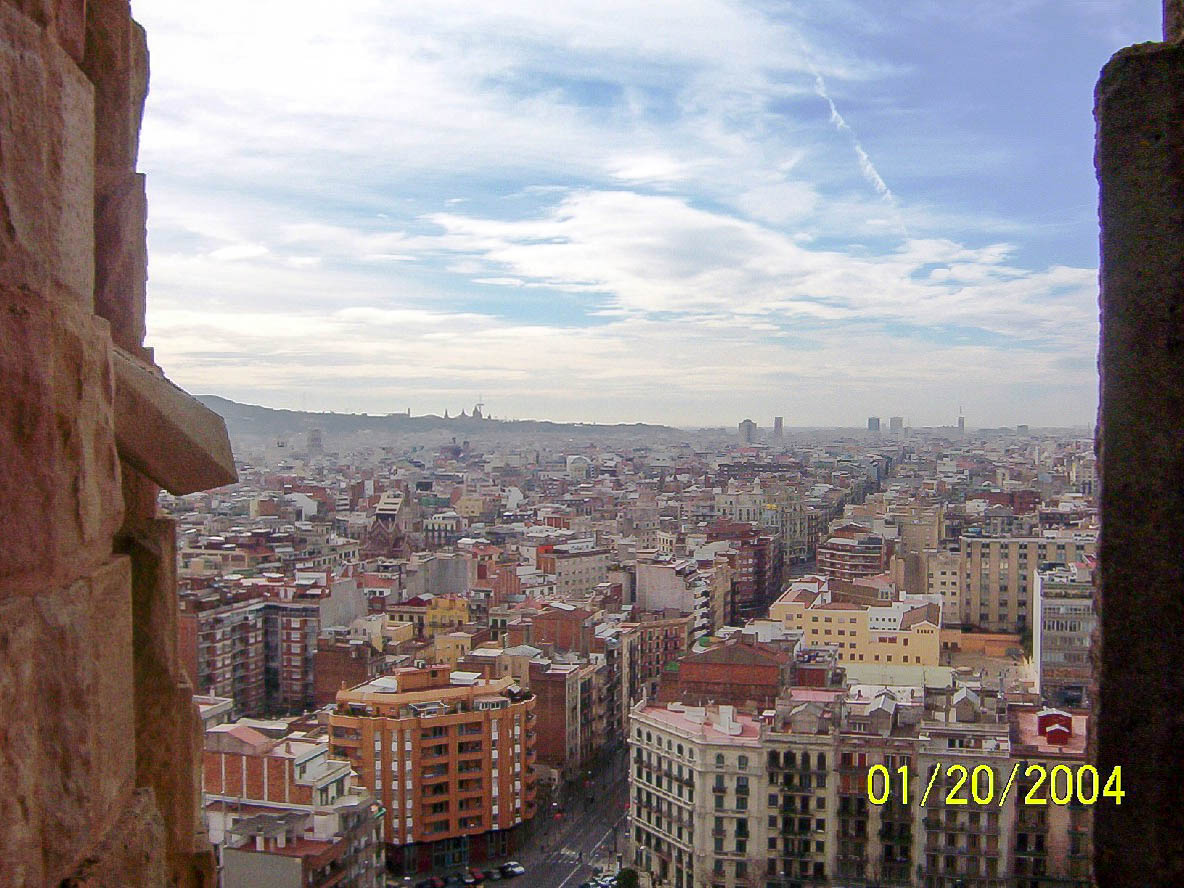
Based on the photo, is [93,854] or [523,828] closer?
[93,854]

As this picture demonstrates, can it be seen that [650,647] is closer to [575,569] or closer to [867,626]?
[867,626]

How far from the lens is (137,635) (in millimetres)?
958

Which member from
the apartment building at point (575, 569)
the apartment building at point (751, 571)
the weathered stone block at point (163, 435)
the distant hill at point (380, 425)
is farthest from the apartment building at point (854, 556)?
the distant hill at point (380, 425)

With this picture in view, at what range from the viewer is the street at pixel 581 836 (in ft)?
43.8

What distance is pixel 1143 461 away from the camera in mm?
907

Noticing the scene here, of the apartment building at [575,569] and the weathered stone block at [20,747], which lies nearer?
the weathered stone block at [20,747]

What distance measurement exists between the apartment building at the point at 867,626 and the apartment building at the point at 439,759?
6.18 metres

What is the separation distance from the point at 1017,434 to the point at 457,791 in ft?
364

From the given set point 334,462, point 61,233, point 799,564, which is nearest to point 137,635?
point 61,233

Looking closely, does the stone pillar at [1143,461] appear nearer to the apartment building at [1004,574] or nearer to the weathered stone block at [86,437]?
the weathered stone block at [86,437]

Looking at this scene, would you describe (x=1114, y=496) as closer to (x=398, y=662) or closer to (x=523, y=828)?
(x=523, y=828)

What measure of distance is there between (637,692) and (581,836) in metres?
4.08

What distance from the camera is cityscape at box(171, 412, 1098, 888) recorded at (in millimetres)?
10680

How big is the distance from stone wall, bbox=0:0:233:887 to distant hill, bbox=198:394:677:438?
3890 inches
